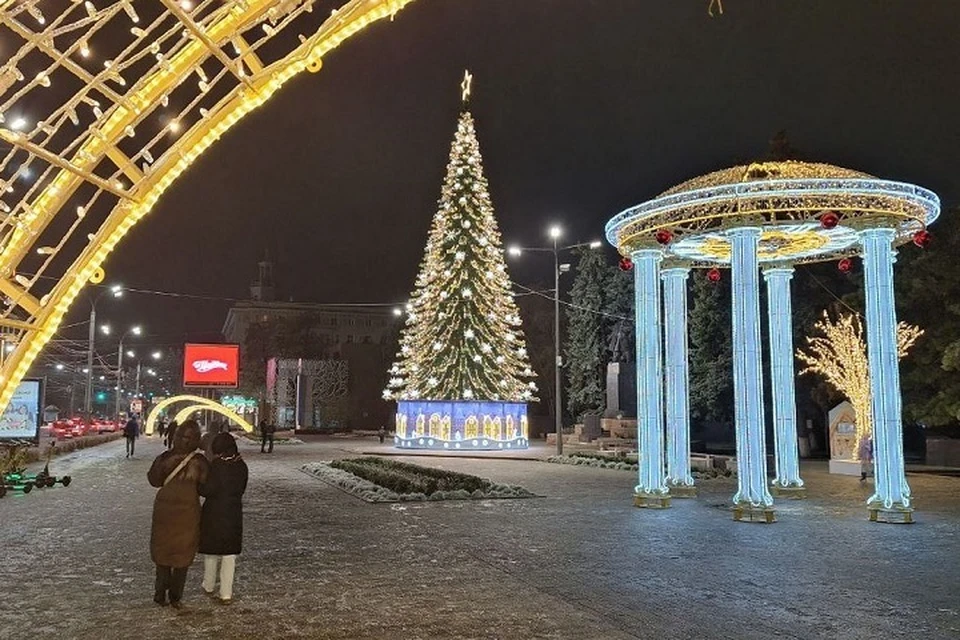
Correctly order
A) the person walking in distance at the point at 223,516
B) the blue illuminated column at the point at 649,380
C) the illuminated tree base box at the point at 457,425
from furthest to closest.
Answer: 1. the illuminated tree base box at the point at 457,425
2. the blue illuminated column at the point at 649,380
3. the person walking in distance at the point at 223,516

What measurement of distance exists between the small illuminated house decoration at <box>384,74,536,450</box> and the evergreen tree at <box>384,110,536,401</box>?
2.0 inches

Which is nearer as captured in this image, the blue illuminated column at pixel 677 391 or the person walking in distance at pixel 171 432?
the person walking in distance at pixel 171 432

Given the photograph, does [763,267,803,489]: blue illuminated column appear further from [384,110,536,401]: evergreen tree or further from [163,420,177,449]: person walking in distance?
[384,110,536,401]: evergreen tree

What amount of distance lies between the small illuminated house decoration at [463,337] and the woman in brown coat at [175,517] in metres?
30.9

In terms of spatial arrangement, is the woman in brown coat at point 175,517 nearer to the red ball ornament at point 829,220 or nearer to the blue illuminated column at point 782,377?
the red ball ornament at point 829,220

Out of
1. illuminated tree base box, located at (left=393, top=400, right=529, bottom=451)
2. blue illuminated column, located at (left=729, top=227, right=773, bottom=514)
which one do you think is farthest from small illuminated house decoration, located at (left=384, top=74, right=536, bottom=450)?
blue illuminated column, located at (left=729, top=227, right=773, bottom=514)

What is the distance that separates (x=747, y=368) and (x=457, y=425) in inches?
990

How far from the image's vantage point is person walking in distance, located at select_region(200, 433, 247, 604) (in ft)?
25.8

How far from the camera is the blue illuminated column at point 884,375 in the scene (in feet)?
46.3

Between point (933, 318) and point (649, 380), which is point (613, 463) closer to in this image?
point (649, 380)

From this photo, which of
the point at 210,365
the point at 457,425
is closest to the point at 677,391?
the point at 457,425

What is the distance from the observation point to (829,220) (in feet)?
46.9

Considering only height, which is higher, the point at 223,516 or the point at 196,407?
the point at 196,407

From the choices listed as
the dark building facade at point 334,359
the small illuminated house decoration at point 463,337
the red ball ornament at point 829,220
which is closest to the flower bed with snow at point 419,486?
the red ball ornament at point 829,220
